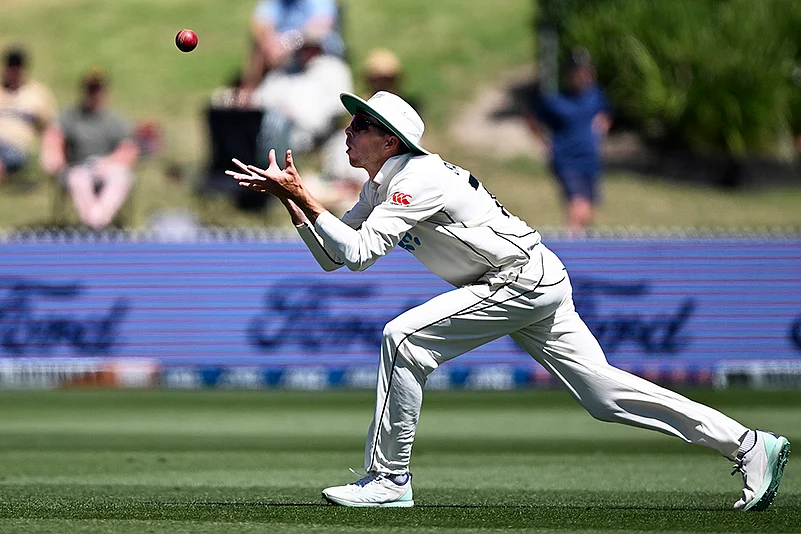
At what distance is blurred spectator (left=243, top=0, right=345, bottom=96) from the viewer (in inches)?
632

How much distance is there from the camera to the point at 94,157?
50.0 feet

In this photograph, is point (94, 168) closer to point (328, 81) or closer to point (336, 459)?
point (328, 81)

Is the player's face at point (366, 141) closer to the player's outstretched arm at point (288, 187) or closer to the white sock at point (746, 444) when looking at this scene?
the player's outstretched arm at point (288, 187)

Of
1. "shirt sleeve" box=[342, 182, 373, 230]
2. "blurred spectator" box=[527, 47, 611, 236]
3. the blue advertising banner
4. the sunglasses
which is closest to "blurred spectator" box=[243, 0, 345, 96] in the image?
"blurred spectator" box=[527, 47, 611, 236]

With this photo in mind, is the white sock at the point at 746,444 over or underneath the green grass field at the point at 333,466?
over

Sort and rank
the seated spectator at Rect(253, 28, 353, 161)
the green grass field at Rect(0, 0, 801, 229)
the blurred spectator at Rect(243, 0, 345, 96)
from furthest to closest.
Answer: the green grass field at Rect(0, 0, 801, 229) → the blurred spectator at Rect(243, 0, 345, 96) → the seated spectator at Rect(253, 28, 353, 161)

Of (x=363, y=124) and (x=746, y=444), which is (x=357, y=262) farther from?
(x=746, y=444)

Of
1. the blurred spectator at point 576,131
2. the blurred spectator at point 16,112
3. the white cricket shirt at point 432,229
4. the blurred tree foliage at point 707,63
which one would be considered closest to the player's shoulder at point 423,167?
the white cricket shirt at point 432,229

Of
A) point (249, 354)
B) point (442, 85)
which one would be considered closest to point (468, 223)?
point (249, 354)

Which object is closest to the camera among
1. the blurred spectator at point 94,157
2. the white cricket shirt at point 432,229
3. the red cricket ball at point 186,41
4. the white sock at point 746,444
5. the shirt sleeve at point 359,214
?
the white cricket shirt at point 432,229

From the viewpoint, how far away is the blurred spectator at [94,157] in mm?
15148

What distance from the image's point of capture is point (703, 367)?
1221 cm

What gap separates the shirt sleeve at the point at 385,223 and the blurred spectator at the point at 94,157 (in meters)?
10.0

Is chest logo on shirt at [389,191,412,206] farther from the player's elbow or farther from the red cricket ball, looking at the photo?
the red cricket ball
